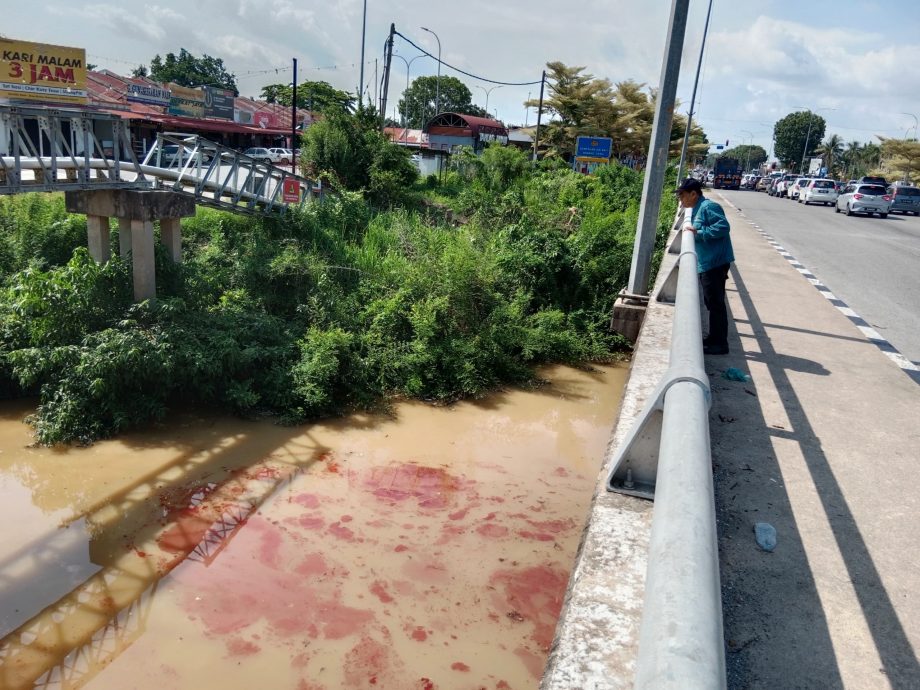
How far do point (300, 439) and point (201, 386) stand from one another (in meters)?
1.60

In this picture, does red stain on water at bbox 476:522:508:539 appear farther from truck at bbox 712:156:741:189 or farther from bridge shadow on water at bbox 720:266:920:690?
truck at bbox 712:156:741:189

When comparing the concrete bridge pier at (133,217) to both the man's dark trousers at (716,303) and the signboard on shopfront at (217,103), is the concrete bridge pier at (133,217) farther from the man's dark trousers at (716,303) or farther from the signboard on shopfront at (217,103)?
the signboard on shopfront at (217,103)

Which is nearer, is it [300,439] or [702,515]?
[702,515]

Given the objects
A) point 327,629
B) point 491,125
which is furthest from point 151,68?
point 327,629

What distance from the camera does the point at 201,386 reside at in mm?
8359

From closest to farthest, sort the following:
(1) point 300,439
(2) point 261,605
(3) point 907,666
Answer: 1. (3) point 907,666
2. (2) point 261,605
3. (1) point 300,439

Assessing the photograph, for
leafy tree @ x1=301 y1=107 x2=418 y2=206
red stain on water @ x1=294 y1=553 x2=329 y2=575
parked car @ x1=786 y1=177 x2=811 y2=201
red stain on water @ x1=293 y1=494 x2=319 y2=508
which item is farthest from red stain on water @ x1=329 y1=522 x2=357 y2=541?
parked car @ x1=786 y1=177 x2=811 y2=201

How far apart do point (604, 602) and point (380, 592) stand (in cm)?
302

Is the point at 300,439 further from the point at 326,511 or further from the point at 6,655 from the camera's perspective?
the point at 6,655

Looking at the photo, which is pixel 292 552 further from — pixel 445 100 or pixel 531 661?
pixel 445 100

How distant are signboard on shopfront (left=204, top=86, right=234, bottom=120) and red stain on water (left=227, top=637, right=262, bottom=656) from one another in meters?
38.7

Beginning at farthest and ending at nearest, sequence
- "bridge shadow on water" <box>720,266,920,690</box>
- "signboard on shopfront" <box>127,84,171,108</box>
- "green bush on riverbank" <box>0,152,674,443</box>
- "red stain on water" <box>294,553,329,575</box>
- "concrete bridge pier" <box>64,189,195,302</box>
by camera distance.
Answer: "signboard on shopfront" <box>127,84,171,108</box> → "concrete bridge pier" <box>64,189,195,302</box> → "green bush on riverbank" <box>0,152,674,443</box> → "red stain on water" <box>294,553,329,575</box> → "bridge shadow on water" <box>720,266,920,690</box>

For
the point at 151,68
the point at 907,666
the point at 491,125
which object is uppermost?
the point at 151,68

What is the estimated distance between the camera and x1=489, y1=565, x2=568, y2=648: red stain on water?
183 inches
